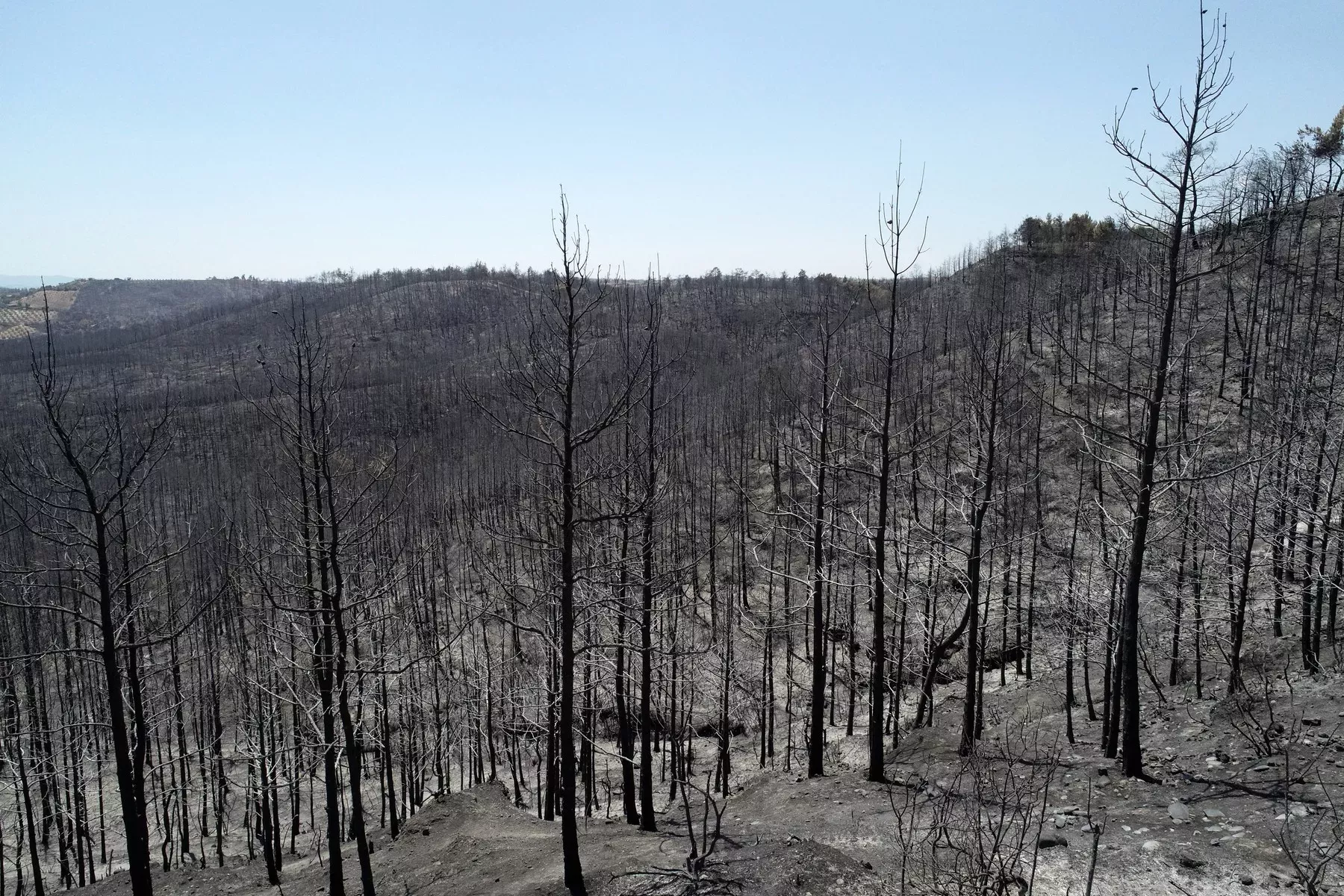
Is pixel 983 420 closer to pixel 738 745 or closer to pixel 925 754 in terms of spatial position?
pixel 925 754

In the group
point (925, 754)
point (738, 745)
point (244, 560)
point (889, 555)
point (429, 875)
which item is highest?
point (244, 560)

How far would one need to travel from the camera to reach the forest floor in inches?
274

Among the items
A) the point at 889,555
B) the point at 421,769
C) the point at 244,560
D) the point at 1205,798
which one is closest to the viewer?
the point at 1205,798

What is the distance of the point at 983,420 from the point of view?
11.2 m

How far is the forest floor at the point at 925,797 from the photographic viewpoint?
695 cm

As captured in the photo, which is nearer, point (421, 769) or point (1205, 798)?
point (1205, 798)

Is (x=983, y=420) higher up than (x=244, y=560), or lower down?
higher up

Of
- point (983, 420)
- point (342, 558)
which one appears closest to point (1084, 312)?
point (983, 420)

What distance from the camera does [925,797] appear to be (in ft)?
31.4

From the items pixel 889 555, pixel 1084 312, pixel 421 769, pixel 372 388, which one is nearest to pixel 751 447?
pixel 889 555

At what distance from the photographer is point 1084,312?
54469mm

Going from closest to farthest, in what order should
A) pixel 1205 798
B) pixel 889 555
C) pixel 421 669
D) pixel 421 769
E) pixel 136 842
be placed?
pixel 1205 798
pixel 136 842
pixel 421 769
pixel 421 669
pixel 889 555

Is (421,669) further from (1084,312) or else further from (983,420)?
(1084,312)

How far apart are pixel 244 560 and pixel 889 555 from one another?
34486 millimetres
